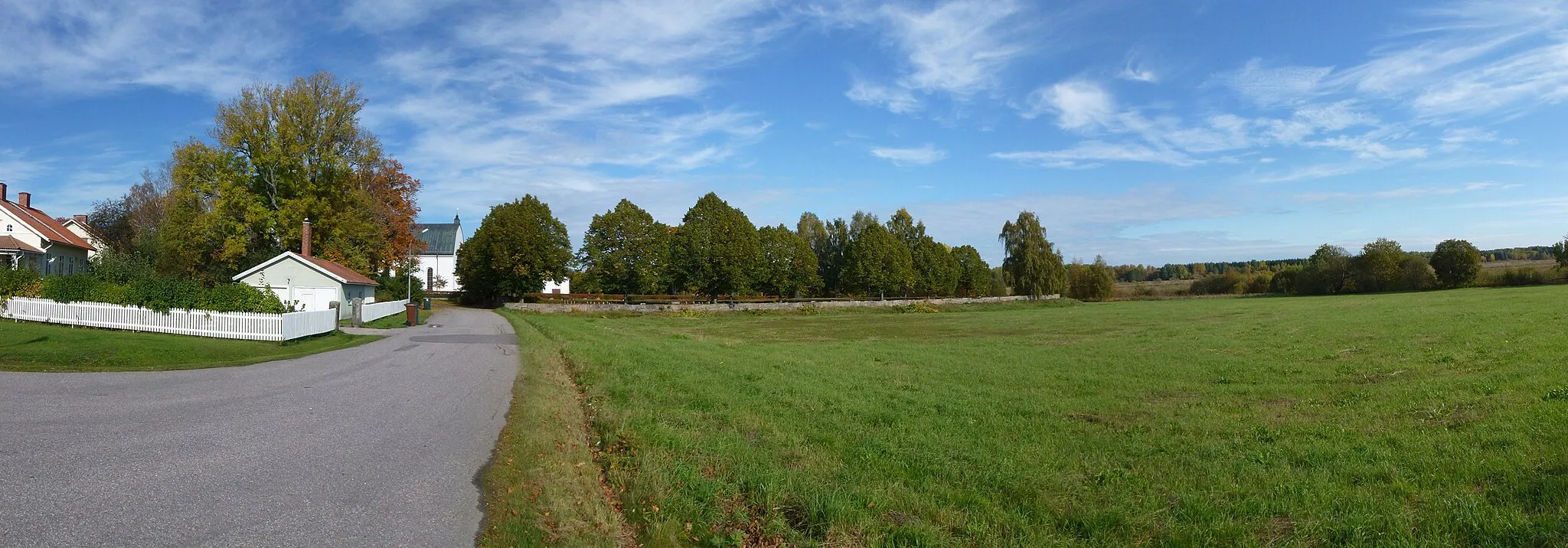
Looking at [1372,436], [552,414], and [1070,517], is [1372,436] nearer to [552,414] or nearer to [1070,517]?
[1070,517]

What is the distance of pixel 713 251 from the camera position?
63750 mm

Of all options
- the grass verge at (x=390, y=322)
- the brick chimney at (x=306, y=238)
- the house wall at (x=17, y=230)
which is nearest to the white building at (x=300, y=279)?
the grass verge at (x=390, y=322)

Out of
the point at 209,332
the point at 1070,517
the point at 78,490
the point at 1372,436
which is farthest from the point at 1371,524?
the point at 209,332

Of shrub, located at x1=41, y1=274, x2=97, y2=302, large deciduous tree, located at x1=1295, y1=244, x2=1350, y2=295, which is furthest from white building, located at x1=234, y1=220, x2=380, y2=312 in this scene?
large deciduous tree, located at x1=1295, y1=244, x2=1350, y2=295

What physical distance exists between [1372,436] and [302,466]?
11550 mm

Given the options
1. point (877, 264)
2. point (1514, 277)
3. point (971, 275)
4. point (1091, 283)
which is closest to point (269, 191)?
point (877, 264)

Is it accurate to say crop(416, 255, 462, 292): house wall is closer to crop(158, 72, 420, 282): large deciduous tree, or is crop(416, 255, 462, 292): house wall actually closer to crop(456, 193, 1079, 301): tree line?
crop(456, 193, 1079, 301): tree line

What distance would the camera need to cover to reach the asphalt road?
4.89 metres

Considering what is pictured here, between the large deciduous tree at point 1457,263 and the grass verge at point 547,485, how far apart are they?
104089 mm

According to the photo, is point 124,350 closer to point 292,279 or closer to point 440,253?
point 292,279

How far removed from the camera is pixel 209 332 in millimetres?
21516

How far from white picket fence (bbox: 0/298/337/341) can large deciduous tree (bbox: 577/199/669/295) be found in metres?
37.3

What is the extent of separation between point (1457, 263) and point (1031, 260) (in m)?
47.1

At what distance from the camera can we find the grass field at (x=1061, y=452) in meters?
5.43
